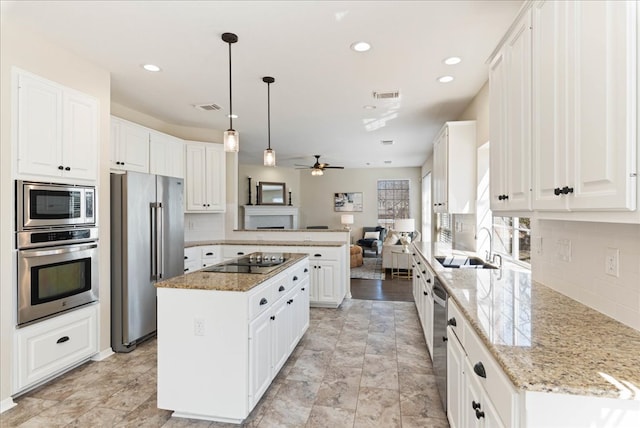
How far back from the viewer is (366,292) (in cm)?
579

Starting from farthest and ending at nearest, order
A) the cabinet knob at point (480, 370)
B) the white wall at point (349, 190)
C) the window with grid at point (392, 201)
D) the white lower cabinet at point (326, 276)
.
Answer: the window with grid at point (392, 201)
the white wall at point (349, 190)
the white lower cabinet at point (326, 276)
the cabinet knob at point (480, 370)

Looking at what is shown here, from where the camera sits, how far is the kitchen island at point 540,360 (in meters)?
0.93

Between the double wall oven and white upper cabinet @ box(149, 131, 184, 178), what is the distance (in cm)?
140

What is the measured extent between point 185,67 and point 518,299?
3.26 metres

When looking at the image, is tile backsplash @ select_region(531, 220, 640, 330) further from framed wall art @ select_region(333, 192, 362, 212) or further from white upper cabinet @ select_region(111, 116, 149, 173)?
framed wall art @ select_region(333, 192, 362, 212)

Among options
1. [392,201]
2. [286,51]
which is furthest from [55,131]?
[392,201]

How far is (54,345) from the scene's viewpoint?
8.82 feet

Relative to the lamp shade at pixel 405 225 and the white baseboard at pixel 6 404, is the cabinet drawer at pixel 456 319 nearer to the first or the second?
the white baseboard at pixel 6 404

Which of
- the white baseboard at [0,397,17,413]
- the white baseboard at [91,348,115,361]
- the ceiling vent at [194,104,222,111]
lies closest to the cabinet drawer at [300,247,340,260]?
the ceiling vent at [194,104,222,111]

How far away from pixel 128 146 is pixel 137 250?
1.31 metres

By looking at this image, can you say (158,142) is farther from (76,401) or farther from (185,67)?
(76,401)

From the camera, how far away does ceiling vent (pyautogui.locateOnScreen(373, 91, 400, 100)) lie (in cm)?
385

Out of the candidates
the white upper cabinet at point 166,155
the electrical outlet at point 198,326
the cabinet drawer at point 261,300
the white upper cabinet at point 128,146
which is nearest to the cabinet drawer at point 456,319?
the cabinet drawer at point 261,300

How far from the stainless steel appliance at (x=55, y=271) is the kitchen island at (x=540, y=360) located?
117 inches
